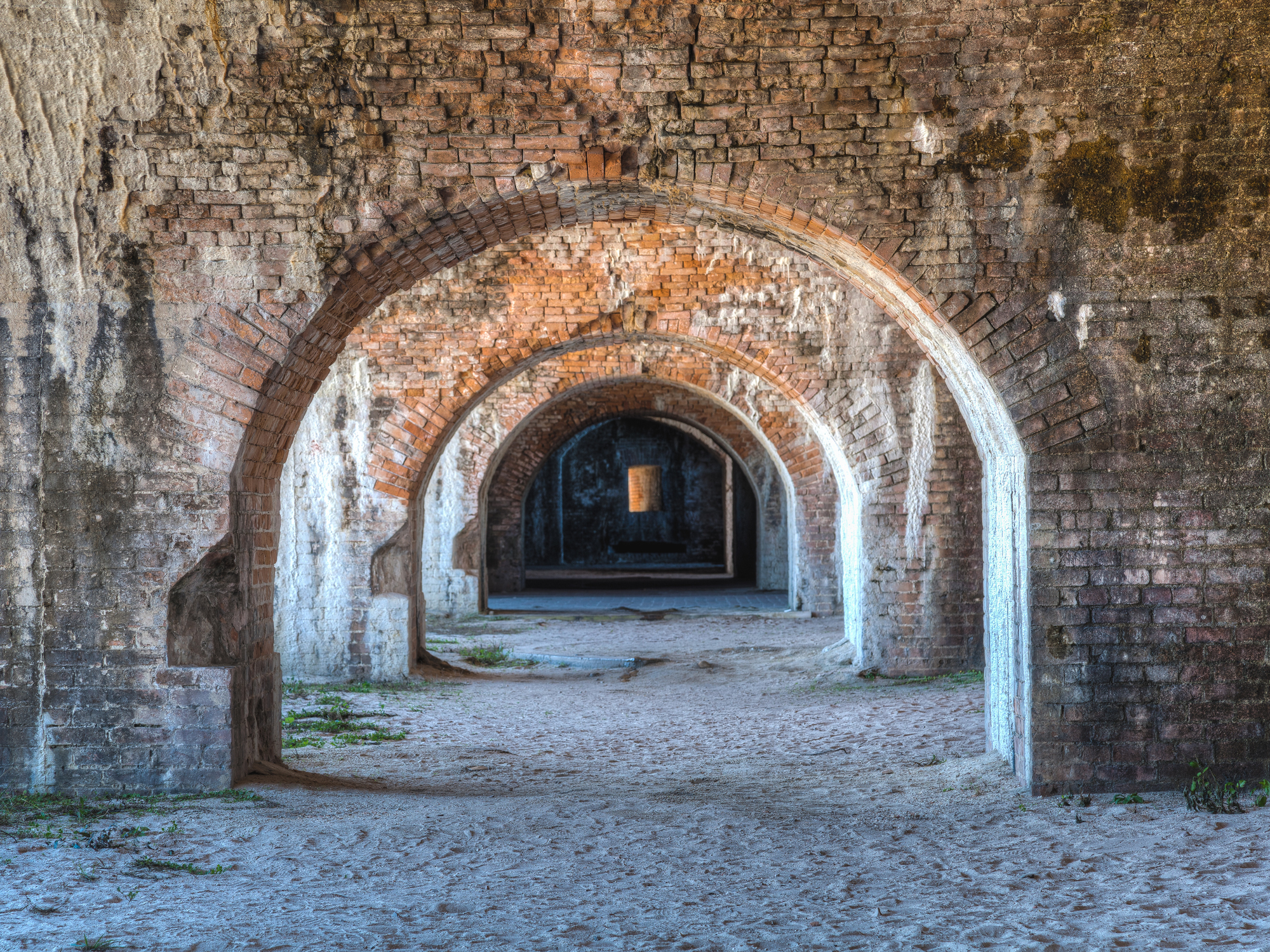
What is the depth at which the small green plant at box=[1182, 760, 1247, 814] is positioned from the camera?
14.1ft

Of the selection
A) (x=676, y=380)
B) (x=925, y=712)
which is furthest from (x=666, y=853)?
(x=676, y=380)

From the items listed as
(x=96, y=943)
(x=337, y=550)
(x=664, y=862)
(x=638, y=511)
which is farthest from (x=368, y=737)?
(x=638, y=511)

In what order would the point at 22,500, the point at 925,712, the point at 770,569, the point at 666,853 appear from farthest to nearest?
the point at 770,569
the point at 925,712
the point at 22,500
the point at 666,853

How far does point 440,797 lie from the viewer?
4930 mm

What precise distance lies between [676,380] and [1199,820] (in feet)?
26.8

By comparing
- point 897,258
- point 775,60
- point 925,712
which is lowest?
point 925,712

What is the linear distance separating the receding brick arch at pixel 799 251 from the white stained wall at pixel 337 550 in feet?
11.6

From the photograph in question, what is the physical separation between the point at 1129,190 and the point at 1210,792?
2.54m

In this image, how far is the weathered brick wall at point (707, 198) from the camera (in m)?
4.52

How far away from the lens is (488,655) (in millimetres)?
10602

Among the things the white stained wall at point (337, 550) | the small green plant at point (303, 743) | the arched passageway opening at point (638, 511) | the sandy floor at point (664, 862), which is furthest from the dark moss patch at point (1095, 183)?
the arched passageway opening at point (638, 511)

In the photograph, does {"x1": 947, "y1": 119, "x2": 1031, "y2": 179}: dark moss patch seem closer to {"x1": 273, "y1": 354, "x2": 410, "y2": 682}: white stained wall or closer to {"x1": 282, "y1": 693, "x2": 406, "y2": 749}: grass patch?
{"x1": 282, "y1": 693, "x2": 406, "y2": 749}: grass patch

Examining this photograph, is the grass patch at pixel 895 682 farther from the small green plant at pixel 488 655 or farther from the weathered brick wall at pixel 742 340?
the small green plant at pixel 488 655

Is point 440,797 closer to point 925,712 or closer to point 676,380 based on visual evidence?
point 925,712
